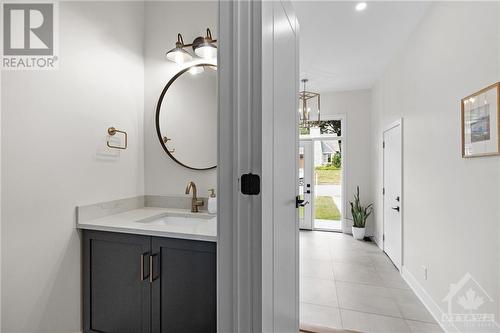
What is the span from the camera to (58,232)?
1438 millimetres

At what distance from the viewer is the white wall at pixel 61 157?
49.1 inches

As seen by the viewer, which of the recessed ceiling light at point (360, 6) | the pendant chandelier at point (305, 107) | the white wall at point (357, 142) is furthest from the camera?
the white wall at point (357, 142)

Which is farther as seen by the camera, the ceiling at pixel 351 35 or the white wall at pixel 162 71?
the ceiling at pixel 351 35

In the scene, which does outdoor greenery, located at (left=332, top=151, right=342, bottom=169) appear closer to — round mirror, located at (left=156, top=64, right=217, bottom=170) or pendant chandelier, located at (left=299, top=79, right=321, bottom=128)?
pendant chandelier, located at (left=299, top=79, right=321, bottom=128)

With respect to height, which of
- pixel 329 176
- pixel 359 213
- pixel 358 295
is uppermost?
pixel 329 176

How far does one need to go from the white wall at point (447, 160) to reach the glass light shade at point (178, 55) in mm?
1920

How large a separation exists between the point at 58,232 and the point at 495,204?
97.3 inches

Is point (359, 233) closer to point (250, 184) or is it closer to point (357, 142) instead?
point (357, 142)

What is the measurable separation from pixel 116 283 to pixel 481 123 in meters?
2.40

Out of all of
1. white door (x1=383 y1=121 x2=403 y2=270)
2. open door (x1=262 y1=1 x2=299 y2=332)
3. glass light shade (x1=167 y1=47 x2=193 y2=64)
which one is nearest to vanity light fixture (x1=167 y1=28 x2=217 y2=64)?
glass light shade (x1=167 y1=47 x2=193 y2=64)

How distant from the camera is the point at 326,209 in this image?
528cm

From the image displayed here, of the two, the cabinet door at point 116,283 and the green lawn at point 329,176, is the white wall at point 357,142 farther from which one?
the cabinet door at point 116,283

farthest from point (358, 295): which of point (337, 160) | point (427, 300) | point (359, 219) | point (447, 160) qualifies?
point (337, 160)

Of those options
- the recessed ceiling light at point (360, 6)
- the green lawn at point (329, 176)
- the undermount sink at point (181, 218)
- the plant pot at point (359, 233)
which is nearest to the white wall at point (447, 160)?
the recessed ceiling light at point (360, 6)
